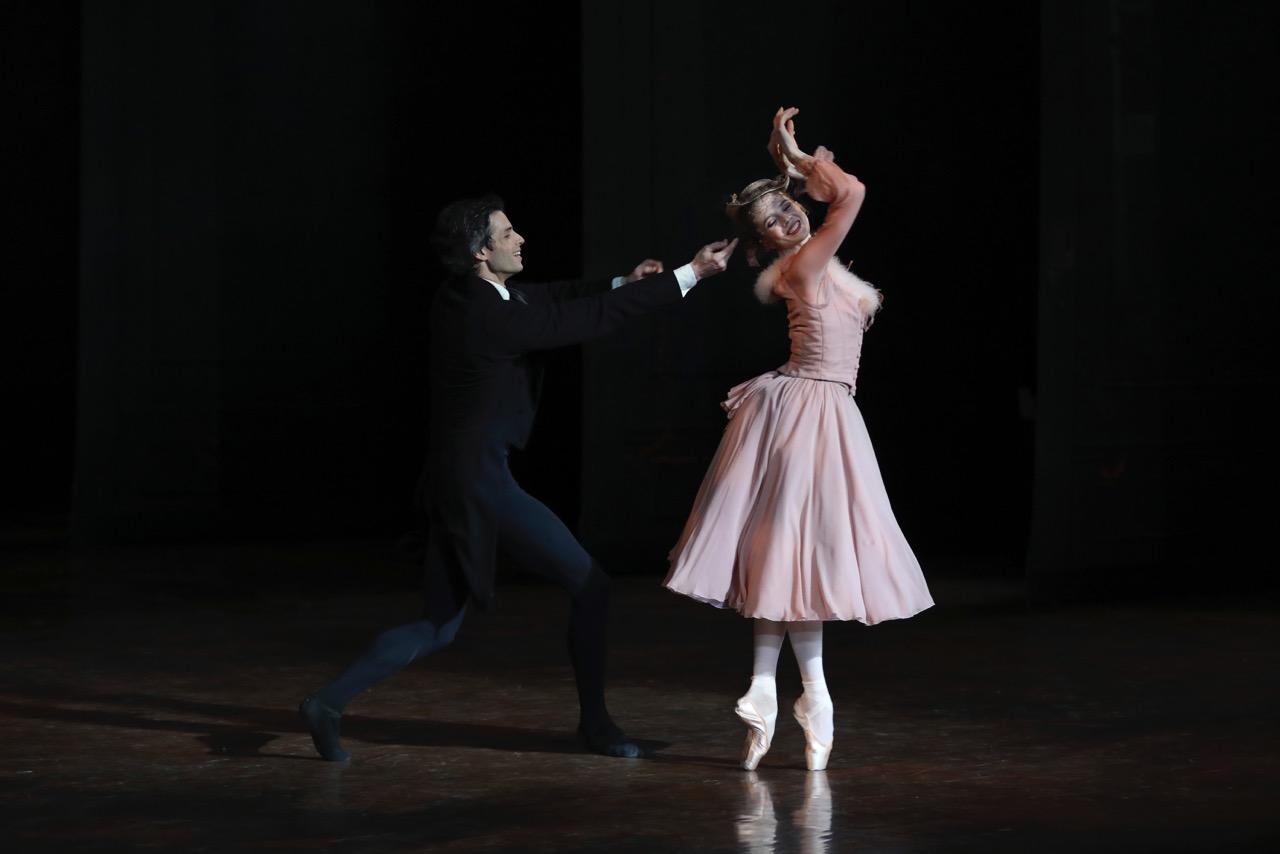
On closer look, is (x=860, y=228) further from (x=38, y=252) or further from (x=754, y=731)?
(x=38, y=252)

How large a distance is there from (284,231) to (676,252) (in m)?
2.47

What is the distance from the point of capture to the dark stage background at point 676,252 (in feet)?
24.5

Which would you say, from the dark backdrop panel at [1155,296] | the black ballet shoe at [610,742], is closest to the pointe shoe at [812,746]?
the black ballet shoe at [610,742]

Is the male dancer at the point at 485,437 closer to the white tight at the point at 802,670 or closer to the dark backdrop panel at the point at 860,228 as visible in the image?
the white tight at the point at 802,670

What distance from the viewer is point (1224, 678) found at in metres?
5.73

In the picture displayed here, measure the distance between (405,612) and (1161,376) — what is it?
3025 millimetres

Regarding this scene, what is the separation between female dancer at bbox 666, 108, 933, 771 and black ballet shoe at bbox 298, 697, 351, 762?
2.89ft

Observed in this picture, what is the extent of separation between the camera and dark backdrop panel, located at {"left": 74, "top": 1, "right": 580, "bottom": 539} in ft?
31.0

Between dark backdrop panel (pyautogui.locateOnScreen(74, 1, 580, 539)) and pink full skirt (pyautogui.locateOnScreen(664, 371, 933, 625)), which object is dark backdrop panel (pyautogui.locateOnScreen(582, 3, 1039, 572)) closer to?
dark backdrop panel (pyautogui.locateOnScreen(74, 1, 580, 539))

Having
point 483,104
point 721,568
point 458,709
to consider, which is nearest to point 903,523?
point 483,104

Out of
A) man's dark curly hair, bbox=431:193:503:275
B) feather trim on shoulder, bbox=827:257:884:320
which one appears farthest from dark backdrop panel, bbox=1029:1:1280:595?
man's dark curly hair, bbox=431:193:503:275

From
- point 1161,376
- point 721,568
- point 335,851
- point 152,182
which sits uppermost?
point 152,182

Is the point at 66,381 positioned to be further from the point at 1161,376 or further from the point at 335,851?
the point at 335,851

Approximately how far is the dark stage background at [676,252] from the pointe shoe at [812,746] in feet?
10.1
